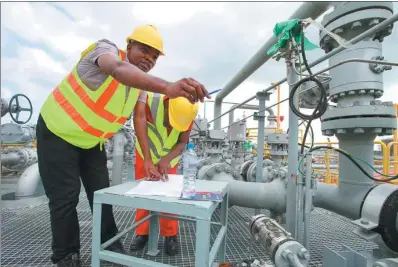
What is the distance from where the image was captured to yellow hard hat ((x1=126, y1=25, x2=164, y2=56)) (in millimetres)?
1506

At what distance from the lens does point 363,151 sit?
1.63 meters

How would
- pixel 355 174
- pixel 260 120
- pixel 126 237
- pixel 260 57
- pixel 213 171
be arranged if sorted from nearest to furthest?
pixel 355 174
pixel 126 237
pixel 260 57
pixel 260 120
pixel 213 171

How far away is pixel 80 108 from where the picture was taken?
145 centimetres

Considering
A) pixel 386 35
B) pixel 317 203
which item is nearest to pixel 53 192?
pixel 317 203

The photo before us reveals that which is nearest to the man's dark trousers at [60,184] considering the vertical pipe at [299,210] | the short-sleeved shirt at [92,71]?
the short-sleeved shirt at [92,71]

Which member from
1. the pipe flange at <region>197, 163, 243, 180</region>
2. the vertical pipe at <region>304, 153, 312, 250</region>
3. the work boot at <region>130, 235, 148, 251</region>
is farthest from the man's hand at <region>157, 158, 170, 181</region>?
the pipe flange at <region>197, 163, 243, 180</region>

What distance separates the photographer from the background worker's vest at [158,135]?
2146mm

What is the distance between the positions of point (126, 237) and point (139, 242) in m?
0.25

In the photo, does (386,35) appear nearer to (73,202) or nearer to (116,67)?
(116,67)

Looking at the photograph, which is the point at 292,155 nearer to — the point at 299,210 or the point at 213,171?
the point at 299,210

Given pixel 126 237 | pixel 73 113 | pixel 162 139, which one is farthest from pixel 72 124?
pixel 126 237

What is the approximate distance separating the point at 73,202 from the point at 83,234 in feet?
2.85

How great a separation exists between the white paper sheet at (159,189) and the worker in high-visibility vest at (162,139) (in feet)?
0.59

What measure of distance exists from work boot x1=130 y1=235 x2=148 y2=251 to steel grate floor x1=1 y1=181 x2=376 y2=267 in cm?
6
